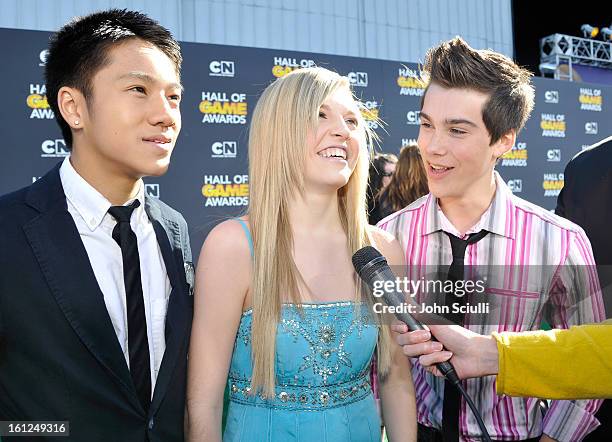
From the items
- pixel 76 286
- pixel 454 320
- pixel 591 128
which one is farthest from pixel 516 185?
pixel 76 286

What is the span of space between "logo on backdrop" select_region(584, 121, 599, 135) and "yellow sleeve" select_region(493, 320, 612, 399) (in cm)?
841

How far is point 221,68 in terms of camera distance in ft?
19.4

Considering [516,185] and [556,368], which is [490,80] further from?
[516,185]

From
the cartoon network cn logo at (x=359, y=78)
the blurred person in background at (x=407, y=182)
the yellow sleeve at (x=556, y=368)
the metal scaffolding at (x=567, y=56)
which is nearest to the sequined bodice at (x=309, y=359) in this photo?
the yellow sleeve at (x=556, y=368)

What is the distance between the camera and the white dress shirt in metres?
1.51

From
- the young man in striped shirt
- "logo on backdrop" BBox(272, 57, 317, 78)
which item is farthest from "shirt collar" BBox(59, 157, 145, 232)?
"logo on backdrop" BBox(272, 57, 317, 78)

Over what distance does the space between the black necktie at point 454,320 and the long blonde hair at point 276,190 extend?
202 millimetres

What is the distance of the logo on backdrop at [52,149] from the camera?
501 cm

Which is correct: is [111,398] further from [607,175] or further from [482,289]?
[607,175]

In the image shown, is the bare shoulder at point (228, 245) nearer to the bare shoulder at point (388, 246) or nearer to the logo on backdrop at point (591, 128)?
the bare shoulder at point (388, 246)

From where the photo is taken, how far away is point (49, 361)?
1.39 metres

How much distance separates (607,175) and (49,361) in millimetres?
1689

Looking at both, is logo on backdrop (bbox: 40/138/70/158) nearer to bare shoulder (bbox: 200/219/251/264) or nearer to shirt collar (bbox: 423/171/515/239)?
bare shoulder (bbox: 200/219/251/264)

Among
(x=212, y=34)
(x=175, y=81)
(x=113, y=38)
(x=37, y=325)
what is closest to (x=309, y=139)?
(x=175, y=81)
